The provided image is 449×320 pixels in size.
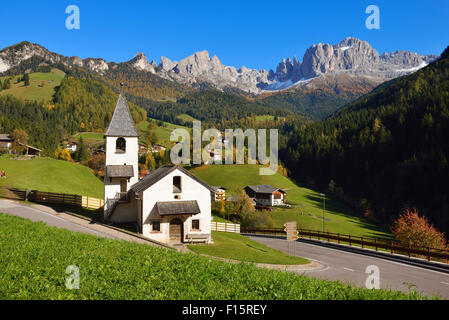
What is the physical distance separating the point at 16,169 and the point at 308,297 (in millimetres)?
72534

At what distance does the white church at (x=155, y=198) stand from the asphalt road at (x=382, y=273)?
1178cm

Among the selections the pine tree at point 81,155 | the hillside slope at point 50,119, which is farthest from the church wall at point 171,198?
the pine tree at point 81,155

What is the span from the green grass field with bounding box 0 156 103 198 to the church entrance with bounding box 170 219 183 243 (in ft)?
109

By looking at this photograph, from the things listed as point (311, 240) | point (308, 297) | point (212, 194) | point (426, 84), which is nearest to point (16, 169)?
point (212, 194)

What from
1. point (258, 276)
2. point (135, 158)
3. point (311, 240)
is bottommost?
point (311, 240)

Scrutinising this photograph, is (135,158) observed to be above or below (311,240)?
above

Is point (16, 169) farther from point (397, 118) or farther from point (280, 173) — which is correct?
point (397, 118)

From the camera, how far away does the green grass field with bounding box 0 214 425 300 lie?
330 inches

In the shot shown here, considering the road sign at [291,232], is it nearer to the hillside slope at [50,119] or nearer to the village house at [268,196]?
the village house at [268,196]

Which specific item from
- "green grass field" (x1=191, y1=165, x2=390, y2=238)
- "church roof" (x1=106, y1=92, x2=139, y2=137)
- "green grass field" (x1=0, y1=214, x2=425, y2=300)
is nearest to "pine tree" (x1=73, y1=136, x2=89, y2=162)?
"green grass field" (x1=191, y1=165, x2=390, y2=238)

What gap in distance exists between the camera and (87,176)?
236 ft

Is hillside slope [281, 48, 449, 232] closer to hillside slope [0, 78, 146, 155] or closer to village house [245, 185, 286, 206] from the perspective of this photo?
village house [245, 185, 286, 206]

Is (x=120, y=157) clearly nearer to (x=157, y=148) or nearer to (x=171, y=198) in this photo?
(x=171, y=198)
